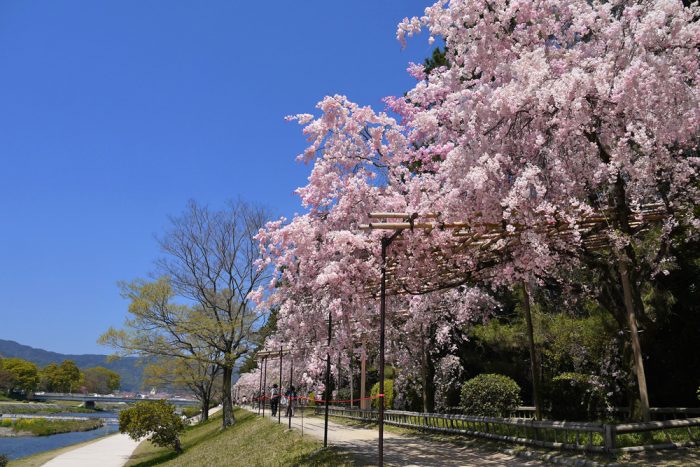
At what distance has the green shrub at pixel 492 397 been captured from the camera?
14.4 m

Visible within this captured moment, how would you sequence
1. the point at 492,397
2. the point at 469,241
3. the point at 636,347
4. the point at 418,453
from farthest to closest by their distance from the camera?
the point at 492,397
the point at 418,453
the point at 636,347
the point at 469,241

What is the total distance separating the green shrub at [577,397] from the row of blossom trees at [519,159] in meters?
3.84

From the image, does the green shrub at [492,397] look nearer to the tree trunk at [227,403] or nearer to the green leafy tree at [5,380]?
the tree trunk at [227,403]

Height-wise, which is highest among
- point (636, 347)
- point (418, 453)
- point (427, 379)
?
point (636, 347)

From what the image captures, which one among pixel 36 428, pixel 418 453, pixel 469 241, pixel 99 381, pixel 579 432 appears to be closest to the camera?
pixel 469 241

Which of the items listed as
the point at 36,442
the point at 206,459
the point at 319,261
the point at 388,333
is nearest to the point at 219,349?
the point at 206,459

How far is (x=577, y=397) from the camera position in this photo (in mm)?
17156

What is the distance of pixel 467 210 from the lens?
9289 millimetres

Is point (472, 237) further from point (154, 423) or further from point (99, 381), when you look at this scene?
point (99, 381)

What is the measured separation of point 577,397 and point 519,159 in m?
10.9

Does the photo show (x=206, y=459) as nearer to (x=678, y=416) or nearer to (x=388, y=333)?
(x=388, y=333)

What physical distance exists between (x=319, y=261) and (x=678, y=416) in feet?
34.6

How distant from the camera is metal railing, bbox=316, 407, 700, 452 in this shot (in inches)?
379

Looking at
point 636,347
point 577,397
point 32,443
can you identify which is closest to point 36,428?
point 32,443
